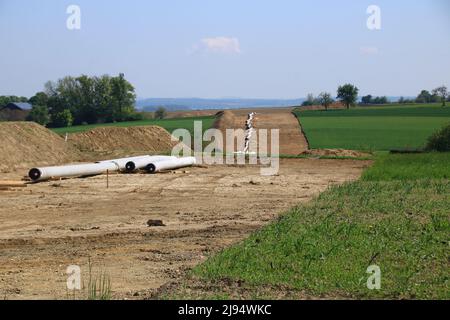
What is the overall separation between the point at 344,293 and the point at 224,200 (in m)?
10.5

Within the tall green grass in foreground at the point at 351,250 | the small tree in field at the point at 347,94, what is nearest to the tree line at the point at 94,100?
the small tree in field at the point at 347,94

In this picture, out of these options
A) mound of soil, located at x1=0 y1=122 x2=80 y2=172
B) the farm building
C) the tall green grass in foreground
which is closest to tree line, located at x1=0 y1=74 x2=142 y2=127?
the farm building

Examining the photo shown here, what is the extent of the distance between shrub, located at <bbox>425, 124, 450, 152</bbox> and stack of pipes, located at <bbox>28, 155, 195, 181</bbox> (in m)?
12.6

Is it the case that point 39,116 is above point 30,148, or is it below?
above

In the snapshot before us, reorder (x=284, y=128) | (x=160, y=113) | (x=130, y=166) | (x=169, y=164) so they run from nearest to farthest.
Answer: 1. (x=130, y=166)
2. (x=169, y=164)
3. (x=284, y=128)
4. (x=160, y=113)

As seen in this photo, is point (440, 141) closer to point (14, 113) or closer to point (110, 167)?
point (110, 167)

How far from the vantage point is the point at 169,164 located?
88.6 ft

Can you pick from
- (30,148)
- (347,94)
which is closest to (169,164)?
(30,148)

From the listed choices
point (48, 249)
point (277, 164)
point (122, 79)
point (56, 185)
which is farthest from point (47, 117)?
point (48, 249)

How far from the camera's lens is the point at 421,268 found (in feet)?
33.0

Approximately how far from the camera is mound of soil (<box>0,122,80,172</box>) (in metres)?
28.5

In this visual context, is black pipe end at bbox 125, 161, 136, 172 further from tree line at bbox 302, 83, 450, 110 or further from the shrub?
tree line at bbox 302, 83, 450, 110

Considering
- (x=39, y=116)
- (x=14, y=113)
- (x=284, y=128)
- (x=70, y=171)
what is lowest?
(x=284, y=128)

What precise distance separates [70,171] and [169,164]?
4198 millimetres
